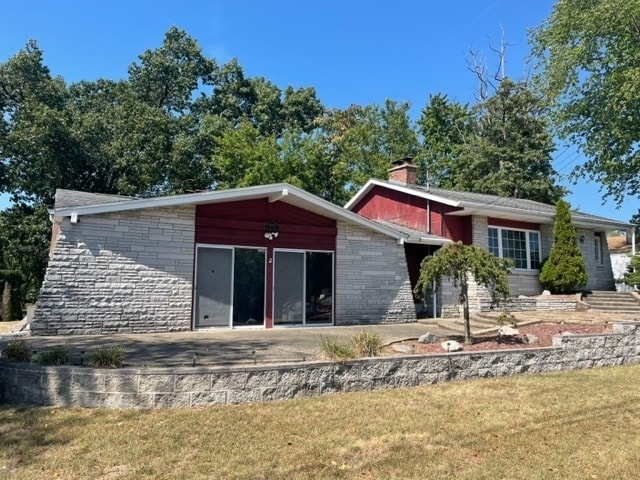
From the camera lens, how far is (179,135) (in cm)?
2802

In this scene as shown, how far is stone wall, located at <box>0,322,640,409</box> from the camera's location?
17.8ft

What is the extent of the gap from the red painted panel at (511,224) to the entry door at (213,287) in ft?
31.2

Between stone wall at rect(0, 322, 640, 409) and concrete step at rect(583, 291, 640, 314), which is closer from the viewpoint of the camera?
stone wall at rect(0, 322, 640, 409)

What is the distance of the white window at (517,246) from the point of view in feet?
54.1

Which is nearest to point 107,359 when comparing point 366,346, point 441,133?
point 366,346

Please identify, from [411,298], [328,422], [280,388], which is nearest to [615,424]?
[328,422]

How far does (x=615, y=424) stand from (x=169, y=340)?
24.8ft

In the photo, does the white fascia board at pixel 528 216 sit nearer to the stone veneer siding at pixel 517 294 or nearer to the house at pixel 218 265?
the stone veneer siding at pixel 517 294

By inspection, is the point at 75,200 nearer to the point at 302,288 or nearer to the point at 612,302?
the point at 302,288

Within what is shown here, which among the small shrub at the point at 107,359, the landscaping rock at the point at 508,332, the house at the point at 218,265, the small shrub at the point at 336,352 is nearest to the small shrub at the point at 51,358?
the small shrub at the point at 107,359

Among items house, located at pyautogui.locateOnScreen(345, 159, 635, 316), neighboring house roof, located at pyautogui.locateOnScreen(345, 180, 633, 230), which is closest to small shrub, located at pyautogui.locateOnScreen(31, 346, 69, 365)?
house, located at pyautogui.locateOnScreen(345, 159, 635, 316)

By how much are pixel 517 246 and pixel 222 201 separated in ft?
35.9

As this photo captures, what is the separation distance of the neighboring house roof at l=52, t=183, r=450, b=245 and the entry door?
1.37 meters

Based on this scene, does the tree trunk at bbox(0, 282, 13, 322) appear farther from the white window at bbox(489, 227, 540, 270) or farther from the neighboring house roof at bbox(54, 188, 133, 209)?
the white window at bbox(489, 227, 540, 270)
